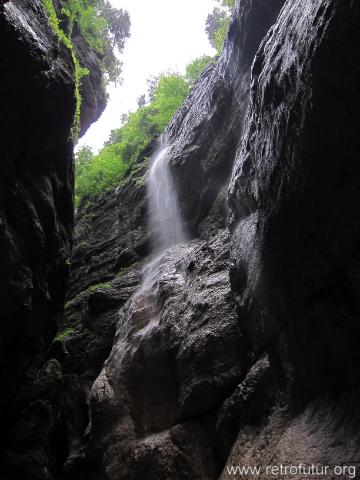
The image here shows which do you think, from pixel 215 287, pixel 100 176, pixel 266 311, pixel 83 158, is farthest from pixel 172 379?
pixel 83 158

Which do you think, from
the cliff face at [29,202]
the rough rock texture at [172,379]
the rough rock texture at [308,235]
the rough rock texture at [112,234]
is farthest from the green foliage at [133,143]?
the rough rock texture at [308,235]

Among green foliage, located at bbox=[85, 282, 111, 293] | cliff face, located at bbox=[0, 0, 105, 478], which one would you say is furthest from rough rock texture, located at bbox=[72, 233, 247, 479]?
green foliage, located at bbox=[85, 282, 111, 293]

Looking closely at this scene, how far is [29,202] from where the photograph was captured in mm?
6094

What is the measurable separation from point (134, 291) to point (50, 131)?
5282 mm

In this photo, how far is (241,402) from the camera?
5.21m

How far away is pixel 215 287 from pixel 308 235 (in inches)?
123

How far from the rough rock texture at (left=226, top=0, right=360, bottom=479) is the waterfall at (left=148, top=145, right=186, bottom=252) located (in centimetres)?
Result: 572

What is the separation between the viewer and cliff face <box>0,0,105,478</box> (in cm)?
534

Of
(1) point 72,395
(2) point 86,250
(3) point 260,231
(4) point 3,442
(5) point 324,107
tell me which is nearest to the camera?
(5) point 324,107

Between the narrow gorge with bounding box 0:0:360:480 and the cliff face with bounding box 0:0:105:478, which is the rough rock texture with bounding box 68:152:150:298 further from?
the cliff face with bounding box 0:0:105:478

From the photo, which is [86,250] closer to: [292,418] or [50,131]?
[50,131]

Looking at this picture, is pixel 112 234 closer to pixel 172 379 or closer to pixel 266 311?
pixel 172 379

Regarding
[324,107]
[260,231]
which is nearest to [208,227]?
[260,231]

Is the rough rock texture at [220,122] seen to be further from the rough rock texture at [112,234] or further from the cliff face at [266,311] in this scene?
the rough rock texture at [112,234]
